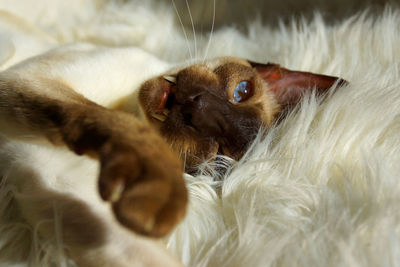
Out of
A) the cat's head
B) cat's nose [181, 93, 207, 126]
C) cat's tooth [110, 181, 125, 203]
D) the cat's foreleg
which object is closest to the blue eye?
the cat's head

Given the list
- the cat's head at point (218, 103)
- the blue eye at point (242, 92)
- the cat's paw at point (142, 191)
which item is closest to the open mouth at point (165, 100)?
the cat's head at point (218, 103)

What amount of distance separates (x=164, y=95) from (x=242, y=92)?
0.19 meters

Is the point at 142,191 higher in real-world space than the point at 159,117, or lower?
higher

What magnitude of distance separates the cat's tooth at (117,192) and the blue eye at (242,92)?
51cm

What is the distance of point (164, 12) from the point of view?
133 centimetres

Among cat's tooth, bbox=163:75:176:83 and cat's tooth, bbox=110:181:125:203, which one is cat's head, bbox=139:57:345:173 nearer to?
cat's tooth, bbox=163:75:176:83

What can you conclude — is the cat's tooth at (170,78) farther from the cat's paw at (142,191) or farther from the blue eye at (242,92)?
the cat's paw at (142,191)

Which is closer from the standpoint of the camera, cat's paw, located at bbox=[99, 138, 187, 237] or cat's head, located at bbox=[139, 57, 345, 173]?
cat's paw, located at bbox=[99, 138, 187, 237]

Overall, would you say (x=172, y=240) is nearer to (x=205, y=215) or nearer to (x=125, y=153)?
(x=205, y=215)

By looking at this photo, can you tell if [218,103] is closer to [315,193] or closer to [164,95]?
[164,95]

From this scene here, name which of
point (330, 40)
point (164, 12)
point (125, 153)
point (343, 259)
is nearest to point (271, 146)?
point (343, 259)

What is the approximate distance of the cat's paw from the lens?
38 centimetres

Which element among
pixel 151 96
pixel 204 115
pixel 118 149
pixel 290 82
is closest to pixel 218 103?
pixel 204 115

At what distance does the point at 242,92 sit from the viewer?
34.2 inches
